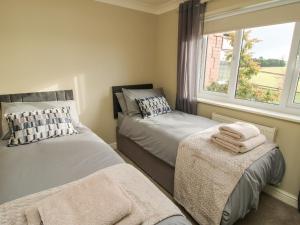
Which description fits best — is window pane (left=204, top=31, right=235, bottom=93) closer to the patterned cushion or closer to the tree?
the tree

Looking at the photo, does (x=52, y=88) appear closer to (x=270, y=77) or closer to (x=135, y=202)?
(x=135, y=202)

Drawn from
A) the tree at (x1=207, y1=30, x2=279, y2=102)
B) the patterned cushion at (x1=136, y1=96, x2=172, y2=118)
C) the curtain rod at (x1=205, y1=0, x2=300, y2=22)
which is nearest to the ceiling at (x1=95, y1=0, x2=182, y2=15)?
the curtain rod at (x1=205, y1=0, x2=300, y2=22)

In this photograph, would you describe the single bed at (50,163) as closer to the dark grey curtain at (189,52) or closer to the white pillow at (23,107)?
the white pillow at (23,107)

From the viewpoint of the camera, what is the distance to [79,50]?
2424 mm

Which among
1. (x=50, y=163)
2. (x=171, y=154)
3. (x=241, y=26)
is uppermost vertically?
(x=241, y=26)

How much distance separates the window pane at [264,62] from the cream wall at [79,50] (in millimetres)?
1471

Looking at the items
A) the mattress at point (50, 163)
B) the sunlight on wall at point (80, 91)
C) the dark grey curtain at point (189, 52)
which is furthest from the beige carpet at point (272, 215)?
the sunlight on wall at point (80, 91)

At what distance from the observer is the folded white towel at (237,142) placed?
5.03 feet

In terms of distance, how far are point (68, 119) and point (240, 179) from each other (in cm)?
167

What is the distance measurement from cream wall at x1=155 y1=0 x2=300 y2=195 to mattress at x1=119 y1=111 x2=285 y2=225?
14 cm

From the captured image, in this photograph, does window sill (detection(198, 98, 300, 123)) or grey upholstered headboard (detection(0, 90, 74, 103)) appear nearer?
window sill (detection(198, 98, 300, 123))

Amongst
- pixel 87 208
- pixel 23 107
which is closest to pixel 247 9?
pixel 87 208

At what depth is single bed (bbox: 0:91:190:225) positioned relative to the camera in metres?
1.08

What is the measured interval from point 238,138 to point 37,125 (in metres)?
1.82
